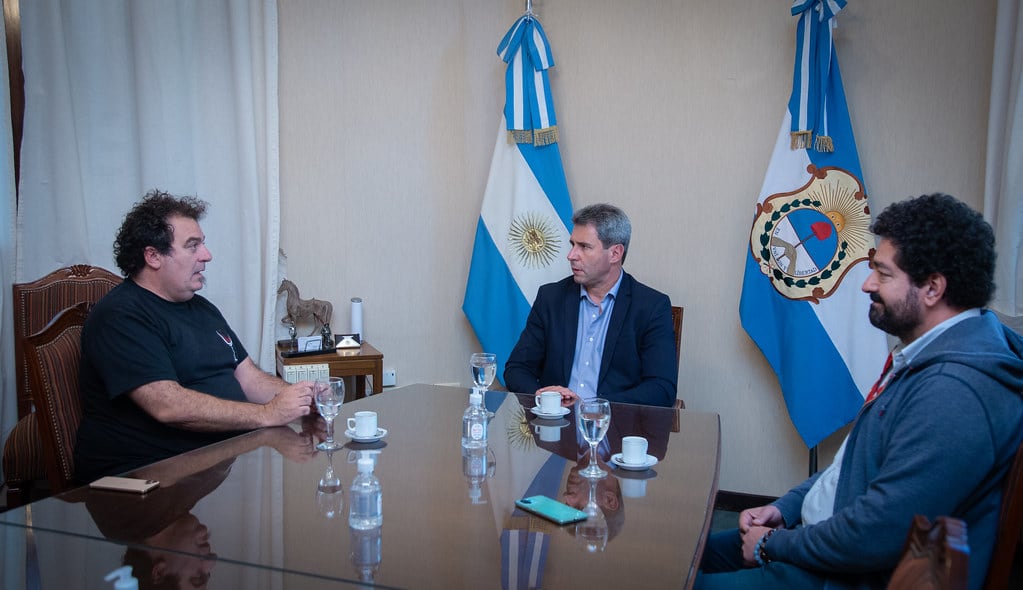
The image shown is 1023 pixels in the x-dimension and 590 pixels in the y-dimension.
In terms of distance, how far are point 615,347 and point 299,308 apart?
1.64m

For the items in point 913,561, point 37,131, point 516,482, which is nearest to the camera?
point 913,561

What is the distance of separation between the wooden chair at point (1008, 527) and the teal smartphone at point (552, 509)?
2.16 ft

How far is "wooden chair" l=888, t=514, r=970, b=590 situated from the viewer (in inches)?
28.9

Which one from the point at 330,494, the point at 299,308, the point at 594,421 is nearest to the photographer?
the point at 330,494

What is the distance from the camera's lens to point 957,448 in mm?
1257

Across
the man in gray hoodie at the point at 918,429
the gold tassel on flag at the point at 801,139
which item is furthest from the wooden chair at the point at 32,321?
the gold tassel on flag at the point at 801,139

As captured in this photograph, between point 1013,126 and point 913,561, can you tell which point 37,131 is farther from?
point 1013,126

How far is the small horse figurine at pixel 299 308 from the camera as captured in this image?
145 inches

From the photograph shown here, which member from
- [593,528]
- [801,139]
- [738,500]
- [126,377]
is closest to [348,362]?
[126,377]

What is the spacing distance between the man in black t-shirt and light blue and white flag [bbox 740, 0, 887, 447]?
6.61 ft

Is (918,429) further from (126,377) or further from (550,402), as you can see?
(126,377)

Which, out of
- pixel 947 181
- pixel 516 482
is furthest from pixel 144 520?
pixel 947 181

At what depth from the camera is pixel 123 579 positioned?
100 centimetres

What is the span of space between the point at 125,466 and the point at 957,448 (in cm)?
183
